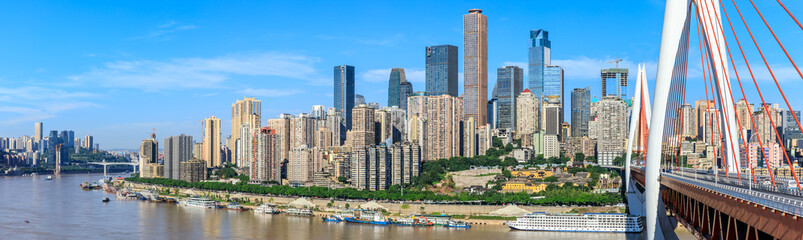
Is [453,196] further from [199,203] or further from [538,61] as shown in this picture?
[538,61]

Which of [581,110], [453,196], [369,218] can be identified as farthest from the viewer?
[581,110]

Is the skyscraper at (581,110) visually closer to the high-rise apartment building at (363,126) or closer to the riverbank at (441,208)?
the high-rise apartment building at (363,126)

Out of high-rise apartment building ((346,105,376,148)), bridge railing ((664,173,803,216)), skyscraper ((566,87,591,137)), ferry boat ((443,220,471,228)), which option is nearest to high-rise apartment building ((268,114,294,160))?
high-rise apartment building ((346,105,376,148))

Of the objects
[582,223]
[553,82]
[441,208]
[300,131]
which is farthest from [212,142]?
[582,223]

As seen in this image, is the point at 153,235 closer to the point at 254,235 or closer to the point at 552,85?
the point at 254,235

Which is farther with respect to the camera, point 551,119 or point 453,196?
point 551,119

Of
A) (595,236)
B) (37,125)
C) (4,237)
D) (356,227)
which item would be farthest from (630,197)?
(37,125)
